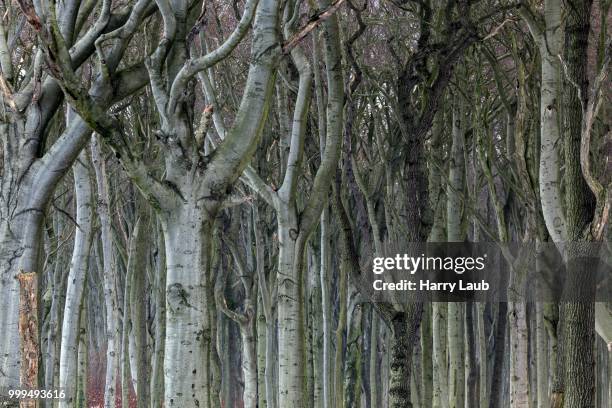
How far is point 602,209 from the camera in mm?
6613

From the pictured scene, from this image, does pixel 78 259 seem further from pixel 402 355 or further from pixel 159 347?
pixel 159 347

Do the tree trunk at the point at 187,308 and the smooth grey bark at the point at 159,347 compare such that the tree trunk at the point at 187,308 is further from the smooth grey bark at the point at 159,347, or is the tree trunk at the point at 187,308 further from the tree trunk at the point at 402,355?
the smooth grey bark at the point at 159,347

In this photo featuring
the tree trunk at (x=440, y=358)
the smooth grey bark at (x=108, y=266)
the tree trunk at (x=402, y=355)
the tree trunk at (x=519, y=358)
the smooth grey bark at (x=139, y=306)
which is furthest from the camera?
the smooth grey bark at (x=139, y=306)

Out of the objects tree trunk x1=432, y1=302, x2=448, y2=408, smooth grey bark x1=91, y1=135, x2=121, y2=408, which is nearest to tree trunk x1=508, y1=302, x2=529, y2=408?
tree trunk x1=432, y1=302, x2=448, y2=408

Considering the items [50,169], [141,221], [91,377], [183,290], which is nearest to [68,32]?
[50,169]

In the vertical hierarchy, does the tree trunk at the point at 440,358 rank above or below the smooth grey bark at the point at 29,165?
below

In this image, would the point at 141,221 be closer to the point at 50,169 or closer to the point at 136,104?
the point at 136,104

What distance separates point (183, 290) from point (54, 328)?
21.5ft

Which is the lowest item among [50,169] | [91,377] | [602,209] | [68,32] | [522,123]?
[91,377]

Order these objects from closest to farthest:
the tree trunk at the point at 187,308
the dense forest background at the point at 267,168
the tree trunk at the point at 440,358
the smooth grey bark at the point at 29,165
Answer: the tree trunk at the point at 187,308 < the dense forest background at the point at 267,168 < the smooth grey bark at the point at 29,165 < the tree trunk at the point at 440,358

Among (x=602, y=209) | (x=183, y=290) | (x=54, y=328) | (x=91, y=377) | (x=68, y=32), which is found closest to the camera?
(x=183, y=290)

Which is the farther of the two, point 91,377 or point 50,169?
point 91,377

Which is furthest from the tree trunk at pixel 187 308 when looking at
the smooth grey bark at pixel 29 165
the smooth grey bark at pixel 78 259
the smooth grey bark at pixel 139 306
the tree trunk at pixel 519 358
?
the smooth grey bark at pixel 139 306

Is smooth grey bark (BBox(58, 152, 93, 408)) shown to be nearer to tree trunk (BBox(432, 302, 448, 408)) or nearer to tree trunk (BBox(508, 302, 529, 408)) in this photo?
tree trunk (BBox(508, 302, 529, 408))
